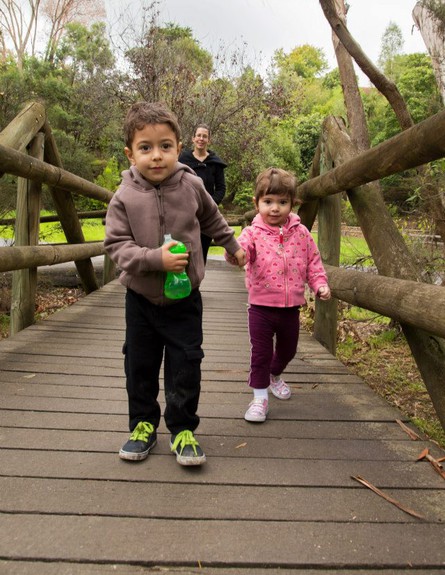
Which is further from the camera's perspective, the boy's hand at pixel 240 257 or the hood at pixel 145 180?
the boy's hand at pixel 240 257

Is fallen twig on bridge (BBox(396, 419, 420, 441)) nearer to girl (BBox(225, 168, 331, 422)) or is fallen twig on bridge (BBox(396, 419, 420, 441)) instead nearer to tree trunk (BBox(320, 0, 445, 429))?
tree trunk (BBox(320, 0, 445, 429))

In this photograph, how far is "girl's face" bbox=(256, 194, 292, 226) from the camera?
7.93 feet

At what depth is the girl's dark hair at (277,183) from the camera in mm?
2389

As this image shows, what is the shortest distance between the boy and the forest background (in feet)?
7.58

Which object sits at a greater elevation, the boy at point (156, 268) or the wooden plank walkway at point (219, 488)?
the boy at point (156, 268)

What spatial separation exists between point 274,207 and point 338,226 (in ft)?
5.03

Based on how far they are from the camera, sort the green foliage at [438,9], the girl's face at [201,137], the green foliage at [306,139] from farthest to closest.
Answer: the green foliage at [306,139]
the girl's face at [201,137]
the green foliage at [438,9]

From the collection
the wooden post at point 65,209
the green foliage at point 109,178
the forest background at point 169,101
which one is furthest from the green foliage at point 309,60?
the wooden post at point 65,209

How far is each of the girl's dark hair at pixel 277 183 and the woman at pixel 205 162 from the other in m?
2.65

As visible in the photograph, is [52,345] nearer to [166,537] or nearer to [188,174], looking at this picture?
[188,174]

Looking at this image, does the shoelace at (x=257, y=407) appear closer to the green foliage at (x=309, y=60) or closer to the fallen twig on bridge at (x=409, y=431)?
the fallen twig on bridge at (x=409, y=431)

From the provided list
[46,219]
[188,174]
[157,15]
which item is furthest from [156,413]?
[157,15]

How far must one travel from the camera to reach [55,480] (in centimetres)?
171

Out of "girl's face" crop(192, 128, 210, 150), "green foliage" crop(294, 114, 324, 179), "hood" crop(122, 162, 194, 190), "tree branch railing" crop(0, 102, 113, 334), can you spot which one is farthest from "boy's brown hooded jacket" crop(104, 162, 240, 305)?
"green foliage" crop(294, 114, 324, 179)
